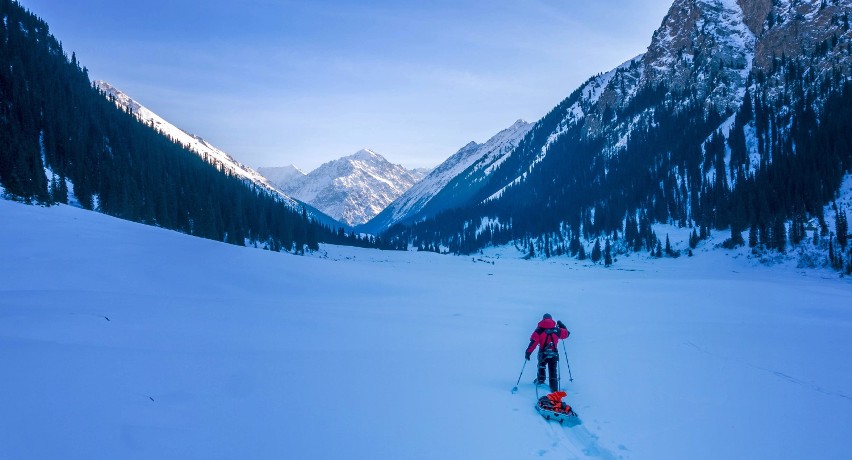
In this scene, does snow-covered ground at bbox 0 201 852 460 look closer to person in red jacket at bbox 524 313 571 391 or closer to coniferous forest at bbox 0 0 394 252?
person in red jacket at bbox 524 313 571 391

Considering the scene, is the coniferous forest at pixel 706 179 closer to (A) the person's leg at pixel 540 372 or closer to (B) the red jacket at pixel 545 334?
(B) the red jacket at pixel 545 334

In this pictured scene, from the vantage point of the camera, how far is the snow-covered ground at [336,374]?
534cm

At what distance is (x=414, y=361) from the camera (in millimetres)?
10273

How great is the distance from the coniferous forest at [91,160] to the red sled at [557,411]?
52720 millimetres

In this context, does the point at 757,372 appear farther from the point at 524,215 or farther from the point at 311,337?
the point at 524,215

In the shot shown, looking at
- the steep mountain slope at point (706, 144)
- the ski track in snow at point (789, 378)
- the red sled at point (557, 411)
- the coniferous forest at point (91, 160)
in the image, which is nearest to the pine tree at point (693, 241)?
the steep mountain slope at point (706, 144)

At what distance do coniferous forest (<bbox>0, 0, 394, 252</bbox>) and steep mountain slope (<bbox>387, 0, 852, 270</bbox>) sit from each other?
2693 inches

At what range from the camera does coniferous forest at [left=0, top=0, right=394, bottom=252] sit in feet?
170

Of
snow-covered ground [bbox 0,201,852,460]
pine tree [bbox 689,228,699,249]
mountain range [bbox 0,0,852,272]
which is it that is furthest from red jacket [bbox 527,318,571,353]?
pine tree [bbox 689,228,699,249]

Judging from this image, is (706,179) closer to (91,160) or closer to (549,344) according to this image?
(549,344)

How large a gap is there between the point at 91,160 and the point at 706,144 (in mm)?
118067

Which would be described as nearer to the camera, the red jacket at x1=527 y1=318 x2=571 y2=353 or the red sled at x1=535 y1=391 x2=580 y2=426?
the red sled at x1=535 y1=391 x2=580 y2=426

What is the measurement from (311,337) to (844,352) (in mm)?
15964

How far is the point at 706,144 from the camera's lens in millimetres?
94000
